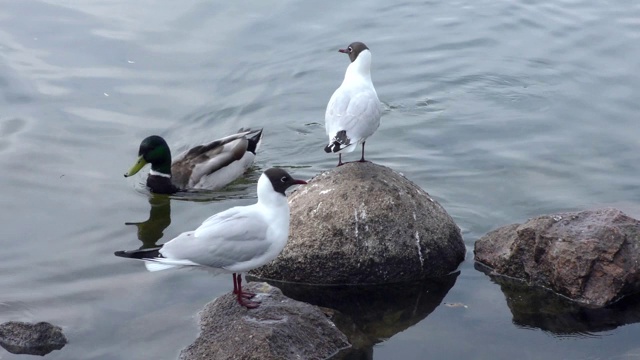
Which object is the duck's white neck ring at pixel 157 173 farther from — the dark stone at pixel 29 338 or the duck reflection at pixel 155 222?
the dark stone at pixel 29 338

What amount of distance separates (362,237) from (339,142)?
1137 millimetres

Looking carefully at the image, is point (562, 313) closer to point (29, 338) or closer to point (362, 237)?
point (362, 237)

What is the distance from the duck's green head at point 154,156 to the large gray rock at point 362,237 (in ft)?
12.4

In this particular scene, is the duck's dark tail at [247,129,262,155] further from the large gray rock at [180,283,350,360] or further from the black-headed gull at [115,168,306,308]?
the black-headed gull at [115,168,306,308]

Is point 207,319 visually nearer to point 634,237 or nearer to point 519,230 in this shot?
point 519,230

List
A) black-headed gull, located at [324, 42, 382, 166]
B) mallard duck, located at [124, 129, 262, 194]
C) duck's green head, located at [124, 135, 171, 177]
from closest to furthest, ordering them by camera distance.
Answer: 1. black-headed gull, located at [324, 42, 382, 166]
2. duck's green head, located at [124, 135, 171, 177]
3. mallard duck, located at [124, 129, 262, 194]

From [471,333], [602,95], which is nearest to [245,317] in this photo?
[471,333]

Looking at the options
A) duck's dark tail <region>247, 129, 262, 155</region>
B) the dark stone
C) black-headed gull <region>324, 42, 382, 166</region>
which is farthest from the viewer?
duck's dark tail <region>247, 129, 262, 155</region>

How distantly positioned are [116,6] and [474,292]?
10.6 metres

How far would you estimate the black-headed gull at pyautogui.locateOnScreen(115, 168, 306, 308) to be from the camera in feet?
25.8

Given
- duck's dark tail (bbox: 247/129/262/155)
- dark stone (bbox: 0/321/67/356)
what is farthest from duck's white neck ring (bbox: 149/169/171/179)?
dark stone (bbox: 0/321/67/356)

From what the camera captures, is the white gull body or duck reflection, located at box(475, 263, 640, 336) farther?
duck reflection, located at box(475, 263, 640, 336)

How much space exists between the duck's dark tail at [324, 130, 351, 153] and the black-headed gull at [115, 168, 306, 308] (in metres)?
1.67

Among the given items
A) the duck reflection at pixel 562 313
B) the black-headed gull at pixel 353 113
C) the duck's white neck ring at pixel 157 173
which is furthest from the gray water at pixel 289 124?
the black-headed gull at pixel 353 113
